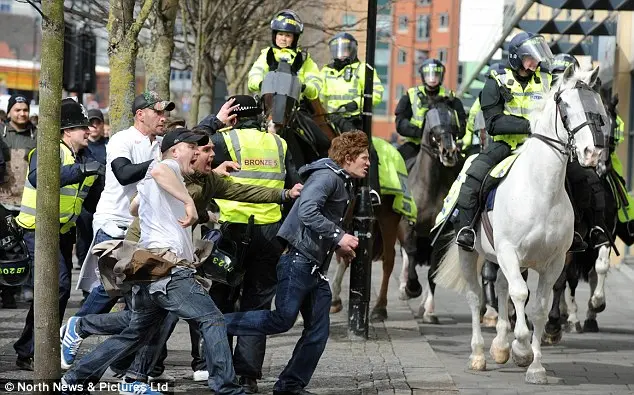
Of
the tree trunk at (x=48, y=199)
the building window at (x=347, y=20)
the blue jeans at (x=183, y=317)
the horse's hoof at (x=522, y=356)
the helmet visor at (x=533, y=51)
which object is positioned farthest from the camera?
the building window at (x=347, y=20)

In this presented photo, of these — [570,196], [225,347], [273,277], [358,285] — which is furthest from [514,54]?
[225,347]

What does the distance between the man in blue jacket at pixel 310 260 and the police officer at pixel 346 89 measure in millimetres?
4798

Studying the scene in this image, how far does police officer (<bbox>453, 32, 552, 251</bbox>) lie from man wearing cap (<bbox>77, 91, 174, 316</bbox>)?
3056 millimetres

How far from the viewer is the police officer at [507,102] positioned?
11.8 metres

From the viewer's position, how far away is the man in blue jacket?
8984 mm

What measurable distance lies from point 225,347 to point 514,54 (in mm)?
4950

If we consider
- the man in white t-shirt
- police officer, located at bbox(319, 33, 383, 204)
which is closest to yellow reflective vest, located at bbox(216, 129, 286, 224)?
the man in white t-shirt

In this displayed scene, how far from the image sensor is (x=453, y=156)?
49.9ft

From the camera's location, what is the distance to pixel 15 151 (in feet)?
46.0

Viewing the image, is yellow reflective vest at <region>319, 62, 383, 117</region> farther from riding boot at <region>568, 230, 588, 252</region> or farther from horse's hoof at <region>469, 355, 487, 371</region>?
horse's hoof at <region>469, 355, 487, 371</region>

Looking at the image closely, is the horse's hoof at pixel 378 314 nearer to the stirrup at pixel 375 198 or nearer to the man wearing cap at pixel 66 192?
the stirrup at pixel 375 198

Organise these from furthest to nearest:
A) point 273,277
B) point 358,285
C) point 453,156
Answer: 1. point 453,156
2. point 358,285
3. point 273,277

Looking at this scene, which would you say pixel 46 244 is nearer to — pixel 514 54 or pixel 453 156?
pixel 514 54

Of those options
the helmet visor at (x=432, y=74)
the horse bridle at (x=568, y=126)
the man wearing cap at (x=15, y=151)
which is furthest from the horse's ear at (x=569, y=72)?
the helmet visor at (x=432, y=74)
